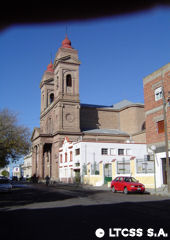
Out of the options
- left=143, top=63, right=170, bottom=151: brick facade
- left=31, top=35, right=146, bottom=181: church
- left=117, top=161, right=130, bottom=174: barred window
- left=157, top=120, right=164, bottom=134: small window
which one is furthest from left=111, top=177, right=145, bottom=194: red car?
left=31, top=35, right=146, bottom=181: church

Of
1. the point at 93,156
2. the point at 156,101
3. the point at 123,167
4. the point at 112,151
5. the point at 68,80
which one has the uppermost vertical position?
→ the point at 68,80

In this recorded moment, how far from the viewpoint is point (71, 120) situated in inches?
2378

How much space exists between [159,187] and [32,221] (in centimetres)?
2025

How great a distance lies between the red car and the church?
90.9 feet

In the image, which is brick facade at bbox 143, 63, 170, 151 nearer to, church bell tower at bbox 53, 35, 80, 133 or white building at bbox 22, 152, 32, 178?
church bell tower at bbox 53, 35, 80, 133

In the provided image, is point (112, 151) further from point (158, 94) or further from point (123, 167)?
point (158, 94)

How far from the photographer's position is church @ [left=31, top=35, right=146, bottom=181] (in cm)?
5978

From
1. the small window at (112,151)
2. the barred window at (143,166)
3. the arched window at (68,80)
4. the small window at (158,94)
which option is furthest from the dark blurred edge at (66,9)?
the arched window at (68,80)

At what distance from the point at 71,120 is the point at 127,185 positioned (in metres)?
38.1

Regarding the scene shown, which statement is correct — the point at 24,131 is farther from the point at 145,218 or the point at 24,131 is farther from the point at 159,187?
the point at 145,218

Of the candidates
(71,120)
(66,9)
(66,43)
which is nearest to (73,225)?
(66,9)

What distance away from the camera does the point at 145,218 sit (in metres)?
10.2

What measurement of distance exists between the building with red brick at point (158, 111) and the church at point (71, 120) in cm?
2146
